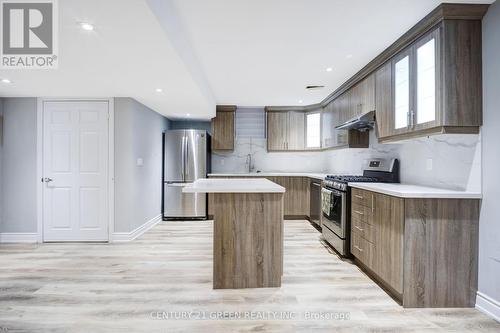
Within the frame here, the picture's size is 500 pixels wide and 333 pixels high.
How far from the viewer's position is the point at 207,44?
2.73m

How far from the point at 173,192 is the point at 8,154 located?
8.55 feet

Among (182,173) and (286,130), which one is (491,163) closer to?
(286,130)

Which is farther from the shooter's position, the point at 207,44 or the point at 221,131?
the point at 221,131

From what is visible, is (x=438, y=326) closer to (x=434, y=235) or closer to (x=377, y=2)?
(x=434, y=235)

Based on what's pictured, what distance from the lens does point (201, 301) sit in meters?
2.27

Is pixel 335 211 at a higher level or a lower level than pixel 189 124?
lower

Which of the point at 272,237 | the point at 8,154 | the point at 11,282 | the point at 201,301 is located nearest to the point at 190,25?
the point at 272,237

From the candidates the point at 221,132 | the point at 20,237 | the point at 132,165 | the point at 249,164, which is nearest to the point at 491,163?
the point at 132,165

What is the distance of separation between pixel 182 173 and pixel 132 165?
4.66 feet

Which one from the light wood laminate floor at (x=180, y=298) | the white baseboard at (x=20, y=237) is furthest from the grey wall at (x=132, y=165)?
the white baseboard at (x=20, y=237)

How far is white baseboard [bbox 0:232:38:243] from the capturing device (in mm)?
3965

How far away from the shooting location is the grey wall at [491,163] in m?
1.98

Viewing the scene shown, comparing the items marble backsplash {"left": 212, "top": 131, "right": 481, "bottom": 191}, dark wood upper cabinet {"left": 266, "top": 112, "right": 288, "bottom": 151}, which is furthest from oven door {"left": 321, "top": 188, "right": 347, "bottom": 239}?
dark wood upper cabinet {"left": 266, "top": 112, "right": 288, "bottom": 151}

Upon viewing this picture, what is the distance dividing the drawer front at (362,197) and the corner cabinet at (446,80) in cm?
72
